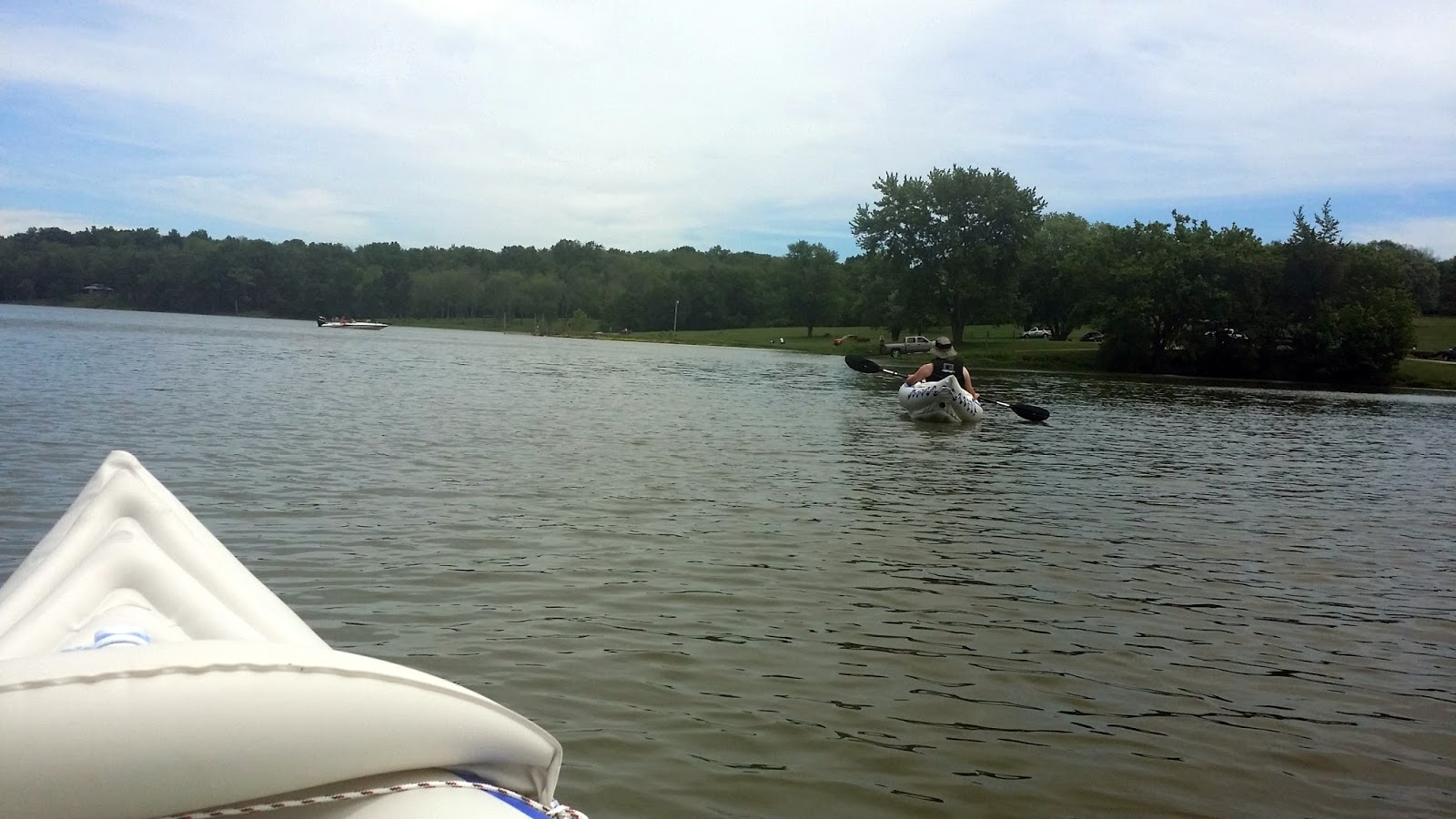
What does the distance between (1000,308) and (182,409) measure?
6797cm

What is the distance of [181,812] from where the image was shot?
77.9 inches

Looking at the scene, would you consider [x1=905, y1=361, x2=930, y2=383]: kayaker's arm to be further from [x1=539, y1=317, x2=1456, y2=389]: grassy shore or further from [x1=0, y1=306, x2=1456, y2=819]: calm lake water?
[x1=539, y1=317, x2=1456, y2=389]: grassy shore

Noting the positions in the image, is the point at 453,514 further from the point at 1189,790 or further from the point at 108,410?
the point at 108,410

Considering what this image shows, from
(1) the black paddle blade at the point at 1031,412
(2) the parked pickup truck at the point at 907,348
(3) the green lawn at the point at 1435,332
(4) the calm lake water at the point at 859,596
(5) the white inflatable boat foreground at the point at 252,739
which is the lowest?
(4) the calm lake water at the point at 859,596

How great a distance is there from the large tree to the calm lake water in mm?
59954

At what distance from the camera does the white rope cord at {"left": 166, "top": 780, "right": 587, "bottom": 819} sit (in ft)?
6.62

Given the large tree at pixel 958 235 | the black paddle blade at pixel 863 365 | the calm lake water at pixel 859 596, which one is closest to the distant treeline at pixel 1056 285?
the large tree at pixel 958 235

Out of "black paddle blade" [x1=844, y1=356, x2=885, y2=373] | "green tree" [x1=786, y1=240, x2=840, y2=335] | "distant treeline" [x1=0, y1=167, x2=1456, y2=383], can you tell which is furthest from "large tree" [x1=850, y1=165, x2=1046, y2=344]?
"black paddle blade" [x1=844, y1=356, x2=885, y2=373]

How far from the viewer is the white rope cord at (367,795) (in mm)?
2018

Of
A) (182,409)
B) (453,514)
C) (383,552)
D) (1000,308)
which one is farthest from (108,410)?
(1000,308)

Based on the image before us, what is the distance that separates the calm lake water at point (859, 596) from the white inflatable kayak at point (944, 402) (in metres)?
4.36

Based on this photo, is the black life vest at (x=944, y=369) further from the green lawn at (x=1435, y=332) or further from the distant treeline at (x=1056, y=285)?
the green lawn at (x=1435, y=332)

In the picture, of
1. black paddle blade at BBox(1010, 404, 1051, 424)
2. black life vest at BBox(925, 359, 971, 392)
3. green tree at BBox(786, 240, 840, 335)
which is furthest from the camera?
green tree at BBox(786, 240, 840, 335)

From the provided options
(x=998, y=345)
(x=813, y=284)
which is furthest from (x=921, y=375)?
(x=813, y=284)
